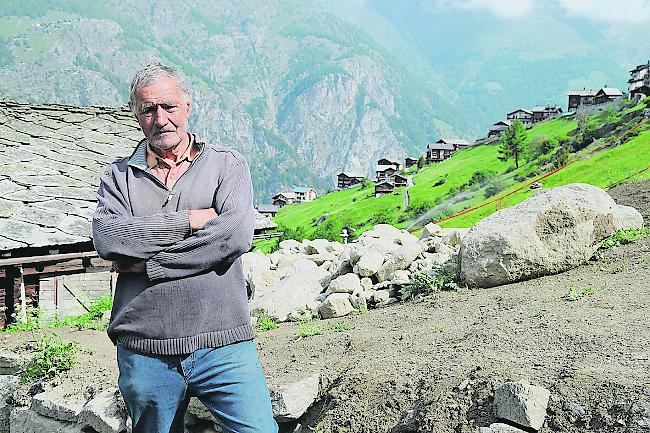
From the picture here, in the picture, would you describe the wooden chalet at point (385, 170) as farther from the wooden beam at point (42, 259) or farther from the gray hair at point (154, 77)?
the gray hair at point (154, 77)

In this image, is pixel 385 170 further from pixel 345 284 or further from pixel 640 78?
pixel 345 284

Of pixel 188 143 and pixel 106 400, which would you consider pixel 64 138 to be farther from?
pixel 188 143

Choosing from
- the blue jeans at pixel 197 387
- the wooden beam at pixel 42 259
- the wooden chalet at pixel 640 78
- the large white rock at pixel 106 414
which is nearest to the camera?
the blue jeans at pixel 197 387

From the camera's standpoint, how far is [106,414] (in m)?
7.06

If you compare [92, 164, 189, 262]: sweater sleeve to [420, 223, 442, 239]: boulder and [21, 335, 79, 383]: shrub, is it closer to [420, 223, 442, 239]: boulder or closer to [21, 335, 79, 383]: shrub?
[21, 335, 79, 383]: shrub

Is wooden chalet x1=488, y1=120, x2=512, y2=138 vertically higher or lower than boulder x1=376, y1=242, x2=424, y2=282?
higher

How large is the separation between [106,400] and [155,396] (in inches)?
139

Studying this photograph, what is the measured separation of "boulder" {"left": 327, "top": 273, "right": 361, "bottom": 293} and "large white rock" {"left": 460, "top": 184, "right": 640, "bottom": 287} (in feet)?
5.87

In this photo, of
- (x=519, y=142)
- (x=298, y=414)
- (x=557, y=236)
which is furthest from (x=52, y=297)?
(x=519, y=142)

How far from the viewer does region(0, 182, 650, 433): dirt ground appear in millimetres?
5332

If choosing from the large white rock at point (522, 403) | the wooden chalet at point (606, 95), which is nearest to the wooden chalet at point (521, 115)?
the wooden chalet at point (606, 95)

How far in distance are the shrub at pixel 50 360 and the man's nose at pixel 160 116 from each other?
5.22 meters

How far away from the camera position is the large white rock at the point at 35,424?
25.2ft

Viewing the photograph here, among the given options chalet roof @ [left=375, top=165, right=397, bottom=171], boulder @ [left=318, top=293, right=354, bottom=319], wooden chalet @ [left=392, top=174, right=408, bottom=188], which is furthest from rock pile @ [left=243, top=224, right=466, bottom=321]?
chalet roof @ [left=375, top=165, right=397, bottom=171]
